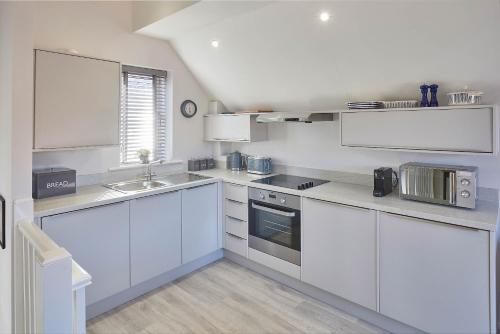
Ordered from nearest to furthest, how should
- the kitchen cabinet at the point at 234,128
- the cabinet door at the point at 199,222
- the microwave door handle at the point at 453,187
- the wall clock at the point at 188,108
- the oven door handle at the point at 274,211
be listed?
the microwave door handle at the point at 453,187 → the oven door handle at the point at 274,211 → the cabinet door at the point at 199,222 → the kitchen cabinet at the point at 234,128 → the wall clock at the point at 188,108

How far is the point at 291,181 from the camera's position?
3123 mm

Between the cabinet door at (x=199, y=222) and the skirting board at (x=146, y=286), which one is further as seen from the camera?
the cabinet door at (x=199, y=222)

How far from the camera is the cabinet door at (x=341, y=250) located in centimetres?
232

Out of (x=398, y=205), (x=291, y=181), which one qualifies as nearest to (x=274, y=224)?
(x=291, y=181)

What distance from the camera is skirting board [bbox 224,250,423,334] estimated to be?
229 centimetres

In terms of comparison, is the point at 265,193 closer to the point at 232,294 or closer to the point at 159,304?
the point at 232,294

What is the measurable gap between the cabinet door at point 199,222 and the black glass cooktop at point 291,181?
1.76 feet

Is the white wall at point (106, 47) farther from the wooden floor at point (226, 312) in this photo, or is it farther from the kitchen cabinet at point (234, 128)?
the wooden floor at point (226, 312)

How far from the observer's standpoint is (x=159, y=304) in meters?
2.62

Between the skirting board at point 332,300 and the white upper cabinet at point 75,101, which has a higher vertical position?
the white upper cabinet at point 75,101

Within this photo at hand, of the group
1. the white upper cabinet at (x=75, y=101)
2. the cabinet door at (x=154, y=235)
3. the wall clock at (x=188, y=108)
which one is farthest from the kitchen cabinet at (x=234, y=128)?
the white upper cabinet at (x=75, y=101)

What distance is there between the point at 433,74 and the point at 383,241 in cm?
126

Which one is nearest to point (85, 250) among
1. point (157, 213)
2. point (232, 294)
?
point (157, 213)

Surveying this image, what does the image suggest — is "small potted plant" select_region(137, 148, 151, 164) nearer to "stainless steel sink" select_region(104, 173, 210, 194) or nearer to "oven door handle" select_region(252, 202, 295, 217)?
"stainless steel sink" select_region(104, 173, 210, 194)
